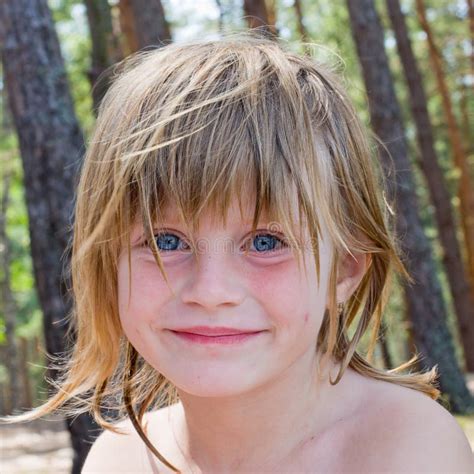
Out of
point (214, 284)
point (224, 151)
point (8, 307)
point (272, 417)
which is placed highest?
point (224, 151)

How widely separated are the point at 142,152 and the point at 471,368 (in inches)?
596

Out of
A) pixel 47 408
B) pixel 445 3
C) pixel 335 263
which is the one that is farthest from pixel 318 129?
pixel 445 3

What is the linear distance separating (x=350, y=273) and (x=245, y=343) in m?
0.40

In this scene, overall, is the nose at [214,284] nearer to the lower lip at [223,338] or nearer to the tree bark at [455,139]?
the lower lip at [223,338]

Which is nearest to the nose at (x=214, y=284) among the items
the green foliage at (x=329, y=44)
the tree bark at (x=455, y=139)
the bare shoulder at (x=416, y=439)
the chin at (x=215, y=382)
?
the chin at (x=215, y=382)

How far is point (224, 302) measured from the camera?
64.1 inches

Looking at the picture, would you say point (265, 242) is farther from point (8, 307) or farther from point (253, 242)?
point (8, 307)

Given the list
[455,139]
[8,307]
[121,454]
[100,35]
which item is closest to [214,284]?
[121,454]

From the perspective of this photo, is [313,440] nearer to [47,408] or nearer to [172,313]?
[172,313]

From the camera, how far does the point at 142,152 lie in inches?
66.0

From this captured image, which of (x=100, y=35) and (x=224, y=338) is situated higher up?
(x=100, y=35)

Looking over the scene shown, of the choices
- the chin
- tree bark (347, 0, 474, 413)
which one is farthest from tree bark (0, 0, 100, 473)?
tree bark (347, 0, 474, 413)

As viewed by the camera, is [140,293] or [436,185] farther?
[436,185]

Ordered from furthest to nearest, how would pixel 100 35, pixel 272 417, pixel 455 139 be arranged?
pixel 455 139 → pixel 100 35 → pixel 272 417
